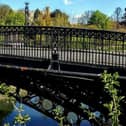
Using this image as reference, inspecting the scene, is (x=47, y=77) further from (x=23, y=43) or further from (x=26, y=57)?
(x=23, y=43)

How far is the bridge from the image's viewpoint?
14609mm

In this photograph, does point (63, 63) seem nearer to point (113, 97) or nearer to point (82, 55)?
point (82, 55)

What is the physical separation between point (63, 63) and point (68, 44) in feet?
3.07

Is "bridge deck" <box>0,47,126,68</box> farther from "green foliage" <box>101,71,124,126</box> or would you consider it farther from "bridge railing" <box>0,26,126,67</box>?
"green foliage" <box>101,71,124,126</box>

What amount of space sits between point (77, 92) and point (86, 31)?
1934 millimetres

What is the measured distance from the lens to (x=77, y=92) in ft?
50.4

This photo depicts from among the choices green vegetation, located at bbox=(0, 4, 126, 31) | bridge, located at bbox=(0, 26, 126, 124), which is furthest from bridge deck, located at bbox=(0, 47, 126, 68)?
Result: green vegetation, located at bbox=(0, 4, 126, 31)

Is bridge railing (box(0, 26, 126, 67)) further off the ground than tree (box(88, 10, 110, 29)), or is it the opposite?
tree (box(88, 10, 110, 29))

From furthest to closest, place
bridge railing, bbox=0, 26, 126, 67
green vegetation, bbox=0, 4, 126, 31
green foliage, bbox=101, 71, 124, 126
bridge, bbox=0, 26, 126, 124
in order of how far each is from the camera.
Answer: green vegetation, bbox=0, 4, 126, 31
bridge railing, bbox=0, 26, 126, 67
bridge, bbox=0, 26, 126, 124
green foliage, bbox=101, 71, 124, 126

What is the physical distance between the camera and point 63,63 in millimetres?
15445

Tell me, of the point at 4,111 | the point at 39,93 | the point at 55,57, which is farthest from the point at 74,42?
the point at 4,111

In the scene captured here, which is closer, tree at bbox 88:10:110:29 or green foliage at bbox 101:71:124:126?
green foliage at bbox 101:71:124:126

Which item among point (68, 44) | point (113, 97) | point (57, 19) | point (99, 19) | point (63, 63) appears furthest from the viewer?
point (99, 19)

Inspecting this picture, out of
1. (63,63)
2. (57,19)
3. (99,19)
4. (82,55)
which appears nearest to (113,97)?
(63,63)
